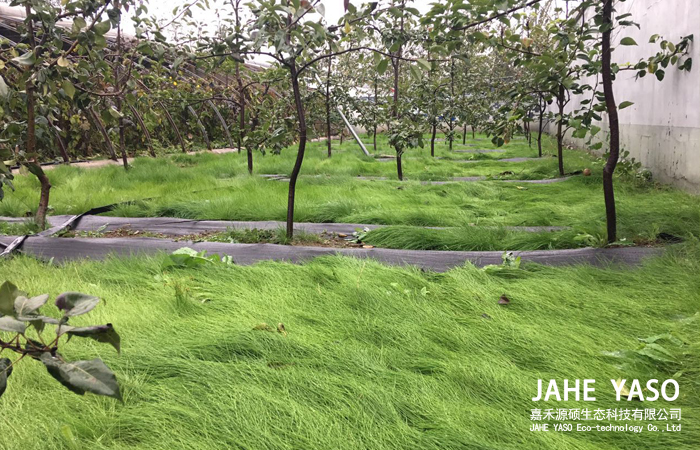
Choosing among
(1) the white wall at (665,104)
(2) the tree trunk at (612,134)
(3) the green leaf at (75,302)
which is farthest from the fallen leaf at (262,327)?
(1) the white wall at (665,104)

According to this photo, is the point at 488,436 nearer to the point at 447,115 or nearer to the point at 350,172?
the point at 350,172

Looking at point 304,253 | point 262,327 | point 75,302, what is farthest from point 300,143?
point 75,302

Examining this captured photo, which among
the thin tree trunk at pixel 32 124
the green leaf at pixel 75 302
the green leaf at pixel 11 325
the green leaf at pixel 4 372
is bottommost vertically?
the green leaf at pixel 4 372

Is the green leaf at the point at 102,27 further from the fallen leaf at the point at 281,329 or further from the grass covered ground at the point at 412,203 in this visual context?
the grass covered ground at the point at 412,203

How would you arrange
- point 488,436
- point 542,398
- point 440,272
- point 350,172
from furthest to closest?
1. point 350,172
2. point 440,272
3. point 542,398
4. point 488,436

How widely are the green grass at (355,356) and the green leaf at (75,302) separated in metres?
0.70

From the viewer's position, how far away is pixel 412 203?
4.50 meters

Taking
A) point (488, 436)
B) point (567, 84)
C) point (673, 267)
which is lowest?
point (488, 436)

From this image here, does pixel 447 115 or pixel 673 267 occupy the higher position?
pixel 447 115

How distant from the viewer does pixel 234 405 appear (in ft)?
4.48

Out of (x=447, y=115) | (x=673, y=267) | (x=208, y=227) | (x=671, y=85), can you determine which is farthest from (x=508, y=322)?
(x=447, y=115)

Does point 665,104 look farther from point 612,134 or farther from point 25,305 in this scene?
point 25,305

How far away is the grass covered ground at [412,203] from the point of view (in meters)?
3.19

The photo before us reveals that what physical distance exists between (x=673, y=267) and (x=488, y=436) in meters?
1.71
